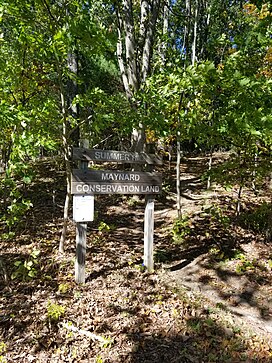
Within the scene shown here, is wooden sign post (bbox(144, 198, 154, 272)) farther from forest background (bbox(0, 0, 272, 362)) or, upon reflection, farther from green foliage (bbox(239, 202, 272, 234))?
green foliage (bbox(239, 202, 272, 234))

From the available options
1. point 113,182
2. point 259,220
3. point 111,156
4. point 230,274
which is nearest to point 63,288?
point 113,182

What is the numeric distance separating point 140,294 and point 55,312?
120cm

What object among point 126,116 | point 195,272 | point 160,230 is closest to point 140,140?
point 160,230

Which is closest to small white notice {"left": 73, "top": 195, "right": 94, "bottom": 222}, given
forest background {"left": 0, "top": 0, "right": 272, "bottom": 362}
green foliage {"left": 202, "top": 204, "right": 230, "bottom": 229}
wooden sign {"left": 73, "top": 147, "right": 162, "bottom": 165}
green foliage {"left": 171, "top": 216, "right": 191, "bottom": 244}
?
wooden sign {"left": 73, "top": 147, "right": 162, "bottom": 165}

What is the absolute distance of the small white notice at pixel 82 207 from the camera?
3842 millimetres

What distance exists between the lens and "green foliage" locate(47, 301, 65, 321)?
10.8ft

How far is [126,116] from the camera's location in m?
4.41

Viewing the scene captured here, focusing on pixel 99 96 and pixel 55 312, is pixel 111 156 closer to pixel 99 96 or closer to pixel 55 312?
pixel 99 96

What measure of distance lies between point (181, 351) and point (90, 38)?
398 cm

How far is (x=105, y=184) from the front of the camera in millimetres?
4027

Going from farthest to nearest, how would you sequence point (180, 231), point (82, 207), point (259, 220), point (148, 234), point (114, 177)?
point (180, 231) < point (259, 220) < point (148, 234) < point (114, 177) < point (82, 207)

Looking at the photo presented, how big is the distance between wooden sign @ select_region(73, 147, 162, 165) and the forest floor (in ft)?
5.53

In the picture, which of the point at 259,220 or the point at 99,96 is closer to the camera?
the point at 99,96

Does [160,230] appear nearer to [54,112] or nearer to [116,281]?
[116,281]
